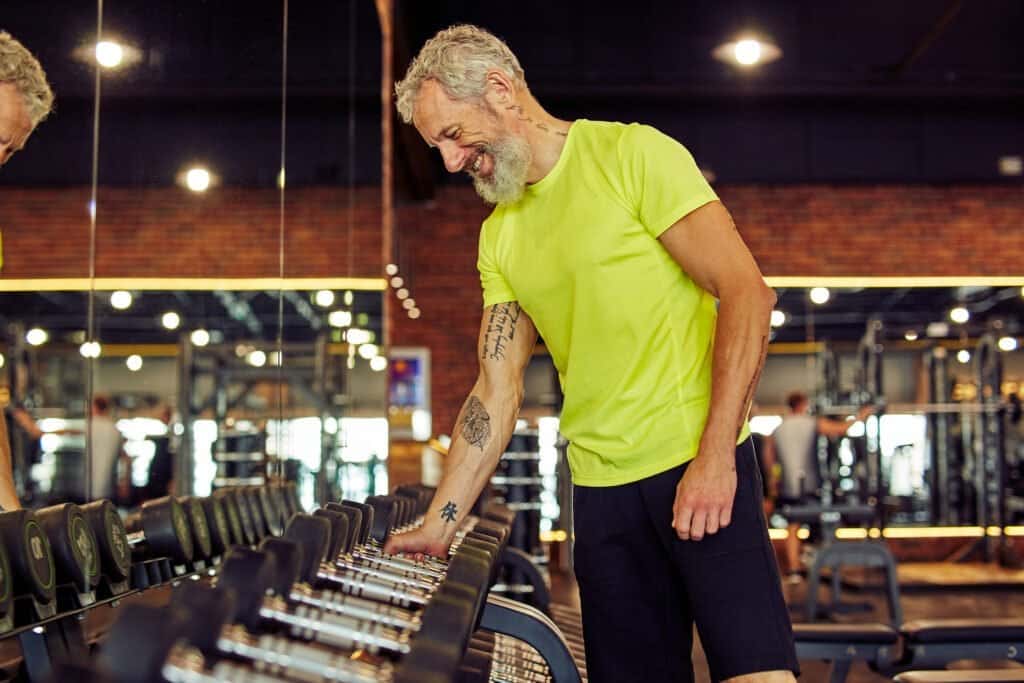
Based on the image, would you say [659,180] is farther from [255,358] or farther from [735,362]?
[255,358]

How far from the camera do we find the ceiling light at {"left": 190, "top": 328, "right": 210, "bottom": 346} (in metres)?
3.34

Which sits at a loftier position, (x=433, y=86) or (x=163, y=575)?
(x=433, y=86)

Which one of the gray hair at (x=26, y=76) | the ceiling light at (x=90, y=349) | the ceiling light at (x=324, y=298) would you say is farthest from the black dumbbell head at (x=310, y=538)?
the ceiling light at (x=324, y=298)

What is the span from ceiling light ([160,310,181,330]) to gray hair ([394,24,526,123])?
1.12 meters

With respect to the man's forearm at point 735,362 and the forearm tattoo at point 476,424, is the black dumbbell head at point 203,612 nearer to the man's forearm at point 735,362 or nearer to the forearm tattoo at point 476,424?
the man's forearm at point 735,362

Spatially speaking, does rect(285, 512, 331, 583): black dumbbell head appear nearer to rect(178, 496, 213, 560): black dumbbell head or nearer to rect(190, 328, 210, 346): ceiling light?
rect(178, 496, 213, 560): black dumbbell head

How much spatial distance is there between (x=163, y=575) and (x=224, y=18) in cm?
175

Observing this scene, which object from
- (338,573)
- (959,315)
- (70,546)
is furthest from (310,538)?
(959,315)

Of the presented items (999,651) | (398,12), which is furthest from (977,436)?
(999,651)

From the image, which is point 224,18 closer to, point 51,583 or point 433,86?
point 433,86

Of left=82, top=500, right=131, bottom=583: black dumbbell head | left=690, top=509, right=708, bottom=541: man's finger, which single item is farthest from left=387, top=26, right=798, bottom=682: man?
left=82, top=500, right=131, bottom=583: black dumbbell head

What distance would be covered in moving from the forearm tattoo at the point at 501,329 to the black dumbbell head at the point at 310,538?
97 centimetres

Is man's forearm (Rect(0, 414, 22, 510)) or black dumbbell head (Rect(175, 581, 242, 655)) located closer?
black dumbbell head (Rect(175, 581, 242, 655))

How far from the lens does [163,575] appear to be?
2266 mm
